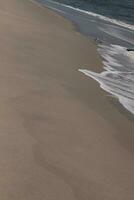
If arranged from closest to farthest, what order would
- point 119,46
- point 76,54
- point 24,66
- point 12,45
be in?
point 24,66 → point 12,45 → point 76,54 → point 119,46

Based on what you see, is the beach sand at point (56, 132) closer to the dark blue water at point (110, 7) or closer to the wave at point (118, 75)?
the wave at point (118, 75)

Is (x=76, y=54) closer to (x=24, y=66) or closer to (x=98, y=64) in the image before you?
(x=98, y=64)

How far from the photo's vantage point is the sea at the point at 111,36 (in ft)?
33.3

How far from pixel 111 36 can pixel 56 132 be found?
13815mm

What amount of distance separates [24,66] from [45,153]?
358cm

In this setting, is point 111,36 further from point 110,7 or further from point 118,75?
point 110,7

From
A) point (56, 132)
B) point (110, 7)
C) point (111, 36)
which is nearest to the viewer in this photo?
point (56, 132)

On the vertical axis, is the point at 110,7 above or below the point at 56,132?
below

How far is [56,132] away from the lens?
6.11 m

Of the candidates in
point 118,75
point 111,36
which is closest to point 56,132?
point 118,75

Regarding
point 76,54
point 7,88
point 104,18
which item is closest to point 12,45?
point 76,54

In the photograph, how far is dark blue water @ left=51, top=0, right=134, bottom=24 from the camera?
92.1ft

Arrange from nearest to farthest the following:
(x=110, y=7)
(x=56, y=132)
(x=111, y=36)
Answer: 1. (x=56, y=132)
2. (x=111, y=36)
3. (x=110, y=7)

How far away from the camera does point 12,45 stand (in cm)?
1028
